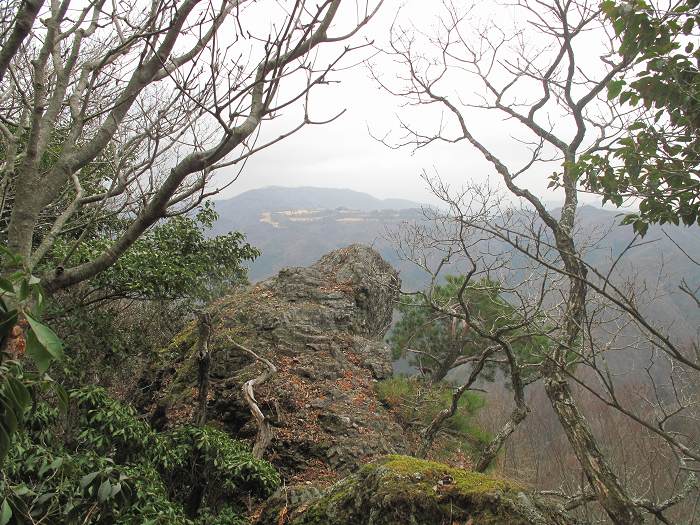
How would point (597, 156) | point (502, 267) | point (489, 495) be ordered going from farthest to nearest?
point (502, 267) < point (597, 156) < point (489, 495)

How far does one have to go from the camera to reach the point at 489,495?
7.89 ft

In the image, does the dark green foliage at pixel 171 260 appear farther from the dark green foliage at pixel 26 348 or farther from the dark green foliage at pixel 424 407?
the dark green foliage at pixel 26 348

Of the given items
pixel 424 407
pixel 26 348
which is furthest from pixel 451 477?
pixel 424 407

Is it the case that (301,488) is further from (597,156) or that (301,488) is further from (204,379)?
(597,156)

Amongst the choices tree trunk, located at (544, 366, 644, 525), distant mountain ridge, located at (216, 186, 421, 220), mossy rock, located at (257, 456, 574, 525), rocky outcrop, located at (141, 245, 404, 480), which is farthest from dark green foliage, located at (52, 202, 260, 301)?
distant mountain ridge, located at (216, 186, 421, 220)

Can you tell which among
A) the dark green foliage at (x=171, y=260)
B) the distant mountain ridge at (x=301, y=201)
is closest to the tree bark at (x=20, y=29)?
the dark green foliage at (x=171, y=260)

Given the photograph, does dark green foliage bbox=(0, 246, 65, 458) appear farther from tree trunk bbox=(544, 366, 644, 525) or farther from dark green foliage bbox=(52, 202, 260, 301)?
dark green foliage bbox=(52, 202, 260, 301)

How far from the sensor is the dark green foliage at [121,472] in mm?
2301

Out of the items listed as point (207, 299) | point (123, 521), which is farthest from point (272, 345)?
point (123, 521)

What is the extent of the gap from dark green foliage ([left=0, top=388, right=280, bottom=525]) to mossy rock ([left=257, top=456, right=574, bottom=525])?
929 mm

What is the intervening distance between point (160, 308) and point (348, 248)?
3.86 metres

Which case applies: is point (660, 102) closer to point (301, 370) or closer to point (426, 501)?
point (426, 501)

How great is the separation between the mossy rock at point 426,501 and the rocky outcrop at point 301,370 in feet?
9.10

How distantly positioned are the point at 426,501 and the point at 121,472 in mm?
1514
